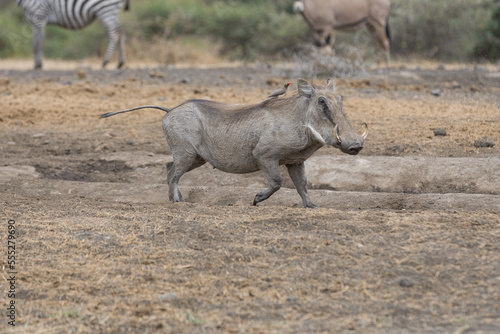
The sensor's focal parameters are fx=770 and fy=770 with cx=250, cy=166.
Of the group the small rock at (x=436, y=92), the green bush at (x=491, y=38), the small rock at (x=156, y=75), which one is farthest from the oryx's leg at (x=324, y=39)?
the green bush at (x=491, y=38)

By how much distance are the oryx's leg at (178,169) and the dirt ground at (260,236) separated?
0.24 meters

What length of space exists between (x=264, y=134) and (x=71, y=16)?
34.5 ft

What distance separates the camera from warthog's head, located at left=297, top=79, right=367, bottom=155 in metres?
5.75

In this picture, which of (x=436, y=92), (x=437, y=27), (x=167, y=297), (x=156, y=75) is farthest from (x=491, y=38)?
(x=167, y=297)

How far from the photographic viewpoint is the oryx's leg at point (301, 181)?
617 cm

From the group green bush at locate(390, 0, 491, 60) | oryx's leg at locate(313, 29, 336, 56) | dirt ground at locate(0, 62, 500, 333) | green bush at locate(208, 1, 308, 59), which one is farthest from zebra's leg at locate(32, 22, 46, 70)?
green bush at locate(390, 0, 491, 60)

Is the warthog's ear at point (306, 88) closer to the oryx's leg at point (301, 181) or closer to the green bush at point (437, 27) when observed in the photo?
the oryx's leg at point (301, 181)

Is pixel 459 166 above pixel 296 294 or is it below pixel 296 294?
below

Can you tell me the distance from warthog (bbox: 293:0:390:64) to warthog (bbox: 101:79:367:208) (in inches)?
332

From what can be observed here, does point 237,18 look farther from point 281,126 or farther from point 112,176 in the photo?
point 281,126

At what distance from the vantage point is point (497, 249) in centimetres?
461

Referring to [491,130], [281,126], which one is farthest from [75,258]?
[491,130]

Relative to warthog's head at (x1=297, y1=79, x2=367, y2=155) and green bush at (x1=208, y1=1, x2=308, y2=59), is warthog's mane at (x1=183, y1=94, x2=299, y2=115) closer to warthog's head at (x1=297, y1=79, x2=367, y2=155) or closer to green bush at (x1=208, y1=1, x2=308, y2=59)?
warthog's head at (x1=297, y1=79, x2=367, y2=155)

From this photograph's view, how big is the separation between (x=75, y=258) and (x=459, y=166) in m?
3.78
